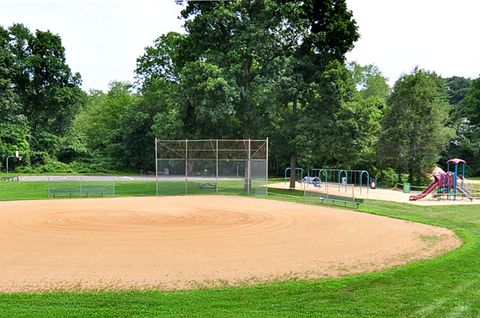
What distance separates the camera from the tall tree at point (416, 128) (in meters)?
36.4

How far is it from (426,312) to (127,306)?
15.2 feet

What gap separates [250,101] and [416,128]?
16.4m

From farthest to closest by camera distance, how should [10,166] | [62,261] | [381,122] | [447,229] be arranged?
[10,166] → [381,122] → [447,229] → [62,261]

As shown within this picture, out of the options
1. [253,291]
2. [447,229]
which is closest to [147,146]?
[447,229]

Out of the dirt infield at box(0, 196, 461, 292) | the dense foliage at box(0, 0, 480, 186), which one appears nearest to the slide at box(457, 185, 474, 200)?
the dense foliage at box(0, 0, 480, 186)

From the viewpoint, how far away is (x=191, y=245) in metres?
11.4

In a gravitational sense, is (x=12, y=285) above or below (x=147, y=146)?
below

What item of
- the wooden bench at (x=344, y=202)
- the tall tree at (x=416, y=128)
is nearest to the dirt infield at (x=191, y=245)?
the wooden bench at (x=344, y=202)

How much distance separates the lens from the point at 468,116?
58406 millimetres

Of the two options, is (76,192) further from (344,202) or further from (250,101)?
(344,202)

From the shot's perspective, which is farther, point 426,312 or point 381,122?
point 381,122

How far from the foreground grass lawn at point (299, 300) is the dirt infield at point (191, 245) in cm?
63

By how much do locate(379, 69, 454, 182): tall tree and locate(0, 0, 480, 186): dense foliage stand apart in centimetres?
9

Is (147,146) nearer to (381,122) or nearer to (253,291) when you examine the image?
(381,122)
